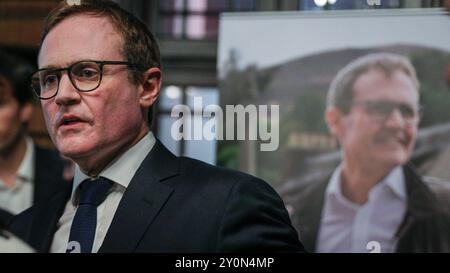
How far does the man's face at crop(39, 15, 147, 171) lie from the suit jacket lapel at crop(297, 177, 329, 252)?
1381mm

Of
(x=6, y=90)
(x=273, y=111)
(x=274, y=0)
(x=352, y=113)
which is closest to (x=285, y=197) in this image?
(x=352, y=113)

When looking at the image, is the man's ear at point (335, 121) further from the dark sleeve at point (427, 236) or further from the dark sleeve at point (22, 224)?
the dark sleeve at point (22, 224)

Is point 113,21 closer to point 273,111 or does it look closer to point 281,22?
point 273,111

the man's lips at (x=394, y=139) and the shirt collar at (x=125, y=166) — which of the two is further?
the man's lips at (x=394, y=139)

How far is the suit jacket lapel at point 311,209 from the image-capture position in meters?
2.47

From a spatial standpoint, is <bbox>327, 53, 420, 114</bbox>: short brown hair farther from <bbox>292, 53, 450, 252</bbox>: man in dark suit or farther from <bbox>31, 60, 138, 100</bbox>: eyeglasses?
<bbox>31, 60, 138, 100</bbox>: eyeglasses

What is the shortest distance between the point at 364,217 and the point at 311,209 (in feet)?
0.72

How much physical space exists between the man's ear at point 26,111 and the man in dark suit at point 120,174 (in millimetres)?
805

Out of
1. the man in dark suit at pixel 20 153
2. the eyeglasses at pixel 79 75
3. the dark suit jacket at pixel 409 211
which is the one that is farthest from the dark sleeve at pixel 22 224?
the dark suit jacket at pixel 409 211

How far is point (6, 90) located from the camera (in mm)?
1887

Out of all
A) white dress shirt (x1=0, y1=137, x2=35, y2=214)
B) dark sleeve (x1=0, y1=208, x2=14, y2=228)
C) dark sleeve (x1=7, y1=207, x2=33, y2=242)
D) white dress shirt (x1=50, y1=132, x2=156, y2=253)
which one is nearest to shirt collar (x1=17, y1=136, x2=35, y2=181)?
white dress shirt (x1=0, y1=137, x2=35, y2=214)

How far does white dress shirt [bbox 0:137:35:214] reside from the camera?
1.75 metres

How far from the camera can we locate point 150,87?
1219mm
